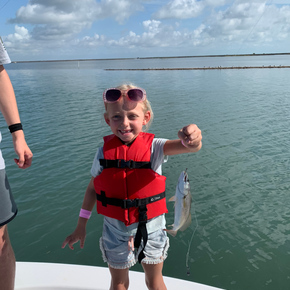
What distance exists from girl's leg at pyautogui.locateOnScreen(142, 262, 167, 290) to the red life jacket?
0.43 m

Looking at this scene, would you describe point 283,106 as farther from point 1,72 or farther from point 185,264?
point 1,72

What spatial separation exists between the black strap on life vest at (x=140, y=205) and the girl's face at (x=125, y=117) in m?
0.54

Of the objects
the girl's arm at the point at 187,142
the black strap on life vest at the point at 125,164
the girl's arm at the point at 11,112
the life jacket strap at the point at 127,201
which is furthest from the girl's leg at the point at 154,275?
the girl's arm at the point at 11,112

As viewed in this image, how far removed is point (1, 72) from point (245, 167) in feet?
27.6

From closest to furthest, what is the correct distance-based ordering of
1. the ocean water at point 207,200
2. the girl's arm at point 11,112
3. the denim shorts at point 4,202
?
the denim shorts at point 4,202 < the girl's arm at point 11,112 < the ocean water at point 207,200

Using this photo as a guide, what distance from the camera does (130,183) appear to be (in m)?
2.40

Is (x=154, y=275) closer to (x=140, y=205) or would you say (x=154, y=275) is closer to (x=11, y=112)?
(x=140, y=205)

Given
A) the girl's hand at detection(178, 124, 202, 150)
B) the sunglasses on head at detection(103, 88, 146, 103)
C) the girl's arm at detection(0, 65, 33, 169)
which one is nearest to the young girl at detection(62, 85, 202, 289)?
the sunglasses on head at detection(103, 88, 146, 103)

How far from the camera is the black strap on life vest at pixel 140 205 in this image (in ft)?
7.54

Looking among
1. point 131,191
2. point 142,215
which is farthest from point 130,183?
point 142,215

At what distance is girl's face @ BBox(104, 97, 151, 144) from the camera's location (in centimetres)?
231

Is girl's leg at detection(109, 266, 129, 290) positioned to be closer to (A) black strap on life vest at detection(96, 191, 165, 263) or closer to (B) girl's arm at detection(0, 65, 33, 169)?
(A) black strap on life vest at detection(96, 191, 165, 263)

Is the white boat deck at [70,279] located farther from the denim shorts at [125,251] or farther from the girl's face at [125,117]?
the girl's face at [125,117]

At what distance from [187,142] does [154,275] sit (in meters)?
1.29
